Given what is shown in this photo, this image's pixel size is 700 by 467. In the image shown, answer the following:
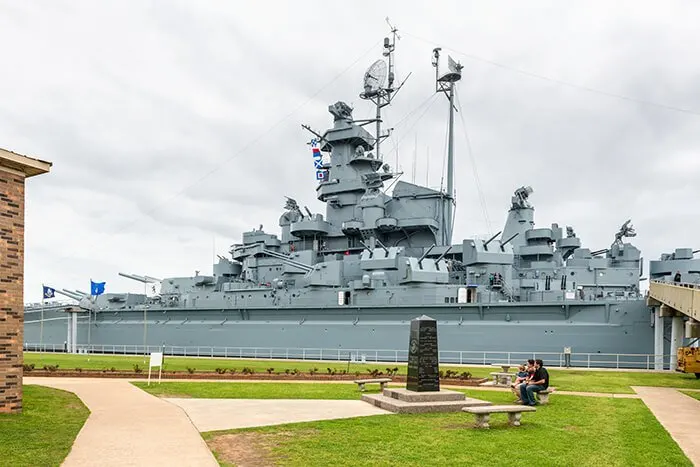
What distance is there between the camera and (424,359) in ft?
40.3

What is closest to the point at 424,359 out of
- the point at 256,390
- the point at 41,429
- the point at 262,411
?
the point at 262,411

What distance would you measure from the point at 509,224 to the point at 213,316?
19.8m

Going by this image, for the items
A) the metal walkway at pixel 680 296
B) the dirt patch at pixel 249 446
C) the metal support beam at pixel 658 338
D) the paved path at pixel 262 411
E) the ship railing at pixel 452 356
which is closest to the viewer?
the dirt patch at pixel 249 446

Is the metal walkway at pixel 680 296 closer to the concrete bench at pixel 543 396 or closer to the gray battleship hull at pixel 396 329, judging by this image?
the gray battleship hull at pixel 396 329

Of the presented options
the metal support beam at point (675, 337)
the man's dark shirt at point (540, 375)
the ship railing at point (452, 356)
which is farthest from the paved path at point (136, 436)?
the metal support beam at point (675, 337)

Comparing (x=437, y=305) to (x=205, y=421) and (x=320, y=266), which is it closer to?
(x=320, y=266)

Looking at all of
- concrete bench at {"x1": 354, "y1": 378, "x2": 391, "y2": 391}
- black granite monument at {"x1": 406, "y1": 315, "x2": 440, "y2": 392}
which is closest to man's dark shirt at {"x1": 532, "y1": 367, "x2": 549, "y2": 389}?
black granite monument at {"x1": 406, "y1": 315, "x2": 440, "y2": 392}

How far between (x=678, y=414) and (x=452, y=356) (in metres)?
17.6

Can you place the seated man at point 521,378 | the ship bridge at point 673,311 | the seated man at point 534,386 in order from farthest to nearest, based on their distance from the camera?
1. the ship bridge at point 673,311
2. the seated man at point 521,378
3. the seated man at point 534,386

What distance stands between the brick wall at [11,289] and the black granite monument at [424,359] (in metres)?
7.27

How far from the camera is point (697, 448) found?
8.61 metres

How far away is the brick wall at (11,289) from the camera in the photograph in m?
10.5

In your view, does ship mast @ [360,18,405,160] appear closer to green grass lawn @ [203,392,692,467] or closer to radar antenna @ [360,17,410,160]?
radar antenna @ [360,17,410,160]

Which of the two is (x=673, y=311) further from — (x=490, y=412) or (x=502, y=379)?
(x=490, y=412)
